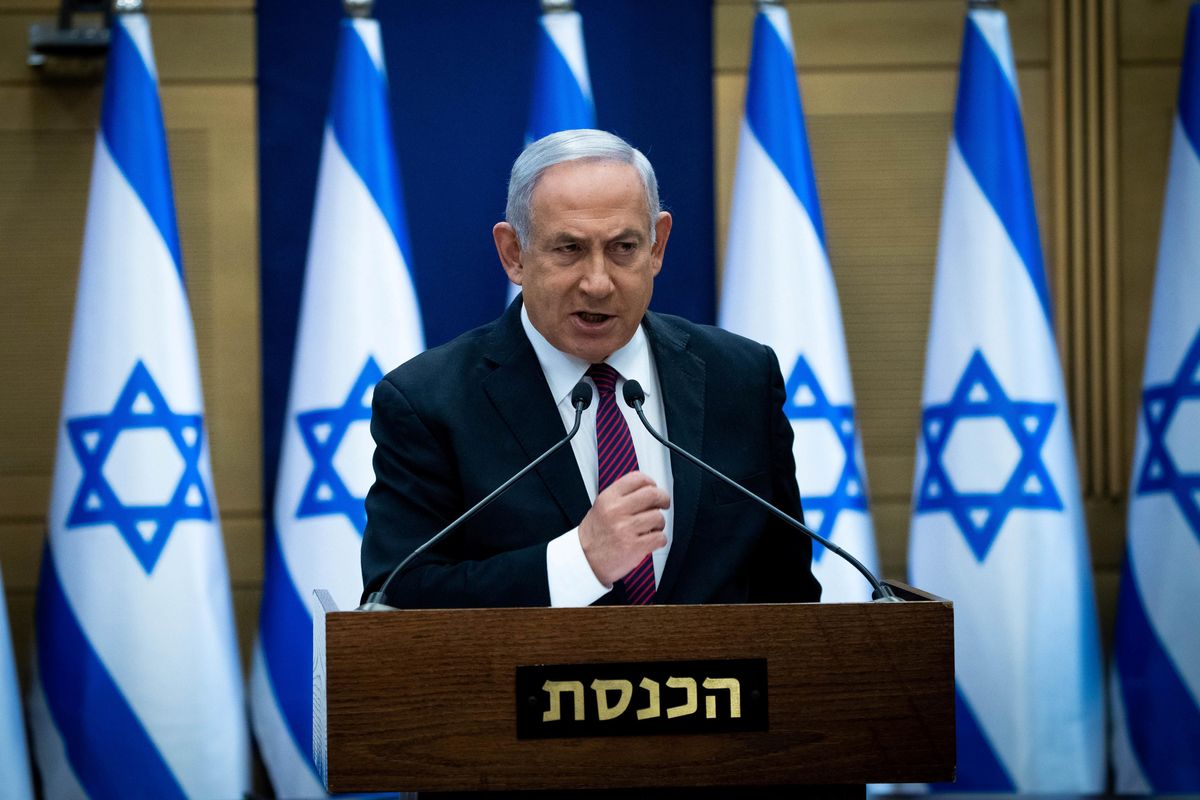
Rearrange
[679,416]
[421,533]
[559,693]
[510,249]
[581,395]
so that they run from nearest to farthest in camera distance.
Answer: [559,693]
[581,395]
[421,533]
[679,416]
[510,249]

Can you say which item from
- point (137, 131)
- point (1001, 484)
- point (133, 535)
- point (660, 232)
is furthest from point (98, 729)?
point (1001, 484)

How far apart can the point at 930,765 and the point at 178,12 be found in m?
3.81

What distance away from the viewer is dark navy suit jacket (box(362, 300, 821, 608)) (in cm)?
189

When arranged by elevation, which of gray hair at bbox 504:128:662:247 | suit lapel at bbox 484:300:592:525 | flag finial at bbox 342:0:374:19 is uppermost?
flag finial at bbox 342:0:374:19

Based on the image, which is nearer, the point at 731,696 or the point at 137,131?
the point at 731,696

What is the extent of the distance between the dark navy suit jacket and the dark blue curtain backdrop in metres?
2.42

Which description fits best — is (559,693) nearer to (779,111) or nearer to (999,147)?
(779,111)

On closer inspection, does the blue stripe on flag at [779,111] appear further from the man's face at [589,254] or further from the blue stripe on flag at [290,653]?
the man's face at [589,254]

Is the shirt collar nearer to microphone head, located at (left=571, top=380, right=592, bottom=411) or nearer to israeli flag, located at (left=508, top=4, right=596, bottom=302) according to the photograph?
microphone head, located at (left=571, top=380, right=592, bottom=411)

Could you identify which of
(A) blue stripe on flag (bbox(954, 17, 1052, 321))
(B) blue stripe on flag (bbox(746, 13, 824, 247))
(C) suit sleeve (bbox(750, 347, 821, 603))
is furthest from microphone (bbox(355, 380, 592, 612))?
(A) blue stripe on flag (bbox(954, 17, 1052, 321))

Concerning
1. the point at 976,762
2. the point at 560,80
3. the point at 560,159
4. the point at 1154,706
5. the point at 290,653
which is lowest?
the point at 976,762

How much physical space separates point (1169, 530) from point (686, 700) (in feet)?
9.30

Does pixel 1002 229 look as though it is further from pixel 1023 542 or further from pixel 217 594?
pixel 217 594

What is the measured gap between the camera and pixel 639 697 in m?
1.55
